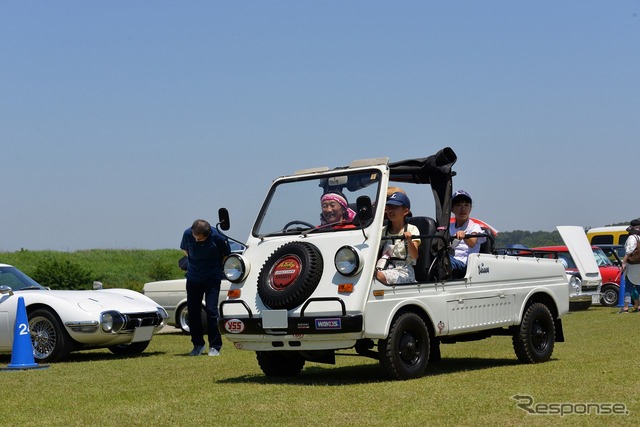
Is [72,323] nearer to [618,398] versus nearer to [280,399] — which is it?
[280,399]

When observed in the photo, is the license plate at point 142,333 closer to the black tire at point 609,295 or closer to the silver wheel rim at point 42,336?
the silver wheel rim at point 42,336

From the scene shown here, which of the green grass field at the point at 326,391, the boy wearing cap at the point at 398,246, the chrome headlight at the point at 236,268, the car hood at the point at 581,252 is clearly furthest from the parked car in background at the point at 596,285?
the chrome headlight at the point at 236,268

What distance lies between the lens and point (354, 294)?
9172 millimetres

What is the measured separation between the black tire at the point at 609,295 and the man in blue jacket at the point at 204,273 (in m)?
16.0

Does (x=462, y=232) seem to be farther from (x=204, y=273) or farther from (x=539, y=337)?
(x=204, y=273)

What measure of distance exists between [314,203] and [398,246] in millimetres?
1092

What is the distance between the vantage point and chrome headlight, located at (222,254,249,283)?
999 cm

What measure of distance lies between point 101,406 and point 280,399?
1455 mm

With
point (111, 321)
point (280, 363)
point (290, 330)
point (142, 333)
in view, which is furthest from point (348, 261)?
point (142, 333)

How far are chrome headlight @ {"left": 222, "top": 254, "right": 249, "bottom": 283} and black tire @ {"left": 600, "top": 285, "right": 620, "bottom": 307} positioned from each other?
62.5ft

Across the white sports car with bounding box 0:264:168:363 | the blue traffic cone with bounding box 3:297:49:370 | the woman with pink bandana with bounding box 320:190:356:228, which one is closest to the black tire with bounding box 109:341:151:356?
the white sports car with bounding box 0:264:168:363

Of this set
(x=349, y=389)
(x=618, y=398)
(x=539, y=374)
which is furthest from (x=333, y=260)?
(x=618, y=398)

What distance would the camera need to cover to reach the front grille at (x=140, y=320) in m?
13.5

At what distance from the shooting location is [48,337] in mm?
13266
